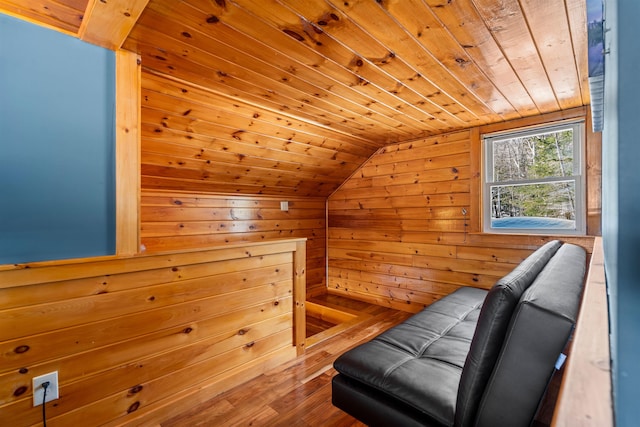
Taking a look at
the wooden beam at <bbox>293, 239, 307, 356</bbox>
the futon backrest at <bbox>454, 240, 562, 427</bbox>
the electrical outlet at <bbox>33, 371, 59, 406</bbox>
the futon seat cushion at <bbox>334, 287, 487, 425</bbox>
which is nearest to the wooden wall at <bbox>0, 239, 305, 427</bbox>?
the electrical outlet at <bbox>33, 371, 59, 406</bbox>

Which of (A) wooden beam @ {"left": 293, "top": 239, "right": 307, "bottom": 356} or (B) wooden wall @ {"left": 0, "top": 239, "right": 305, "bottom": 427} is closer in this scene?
(B) wooden wall @ {"left": 0, "top": 239, "right": 305, "bottom": 427}

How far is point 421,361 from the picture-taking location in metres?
1.49

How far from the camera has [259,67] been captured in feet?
5.86

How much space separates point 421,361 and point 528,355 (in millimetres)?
682

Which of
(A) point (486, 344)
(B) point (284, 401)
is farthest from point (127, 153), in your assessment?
(A) point (486, 344)

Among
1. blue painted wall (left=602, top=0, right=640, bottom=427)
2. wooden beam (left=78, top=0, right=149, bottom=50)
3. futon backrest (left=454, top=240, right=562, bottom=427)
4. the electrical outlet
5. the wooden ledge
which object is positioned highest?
wooden beam (left=78, top=0, right=149, bottom=50)

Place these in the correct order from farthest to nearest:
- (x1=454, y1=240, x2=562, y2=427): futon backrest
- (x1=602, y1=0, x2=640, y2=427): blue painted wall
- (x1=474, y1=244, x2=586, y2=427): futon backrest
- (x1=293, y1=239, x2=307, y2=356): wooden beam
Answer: (x1=293, y1=239, x2=307, y2=356): wooden beam < (x1=454, y1=240, x2=562, y2=427): futon backrest < (x1=474, y1=244, x2=586, y2=427): futon backrest < (x1=602, y1=0, x2=640, y2=427): blue painted wall

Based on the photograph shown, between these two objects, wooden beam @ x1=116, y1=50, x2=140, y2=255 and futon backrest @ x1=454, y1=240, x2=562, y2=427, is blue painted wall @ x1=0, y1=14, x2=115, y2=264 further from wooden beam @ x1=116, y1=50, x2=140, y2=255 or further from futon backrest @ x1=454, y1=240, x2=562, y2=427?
futon backrest @ x1=454, y1=240, x2=562, y2=427

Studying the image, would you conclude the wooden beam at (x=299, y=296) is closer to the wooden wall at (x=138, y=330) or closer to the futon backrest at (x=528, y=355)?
the wooden wall at (x=138, y=330)

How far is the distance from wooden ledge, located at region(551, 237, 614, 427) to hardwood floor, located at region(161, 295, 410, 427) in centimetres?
152

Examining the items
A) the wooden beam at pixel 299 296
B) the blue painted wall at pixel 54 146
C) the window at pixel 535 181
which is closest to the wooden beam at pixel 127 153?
the blue painted wall at pixel 54 146

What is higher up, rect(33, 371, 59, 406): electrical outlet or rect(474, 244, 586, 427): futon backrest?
rect(474, 244, 586, 427): futon backrest

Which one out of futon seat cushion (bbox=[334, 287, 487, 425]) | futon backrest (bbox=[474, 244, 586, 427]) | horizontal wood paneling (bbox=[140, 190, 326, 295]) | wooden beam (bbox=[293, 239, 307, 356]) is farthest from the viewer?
horizontal wood paneling (bbox=[140, 190, 326, 295])

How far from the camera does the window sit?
2.58 m
